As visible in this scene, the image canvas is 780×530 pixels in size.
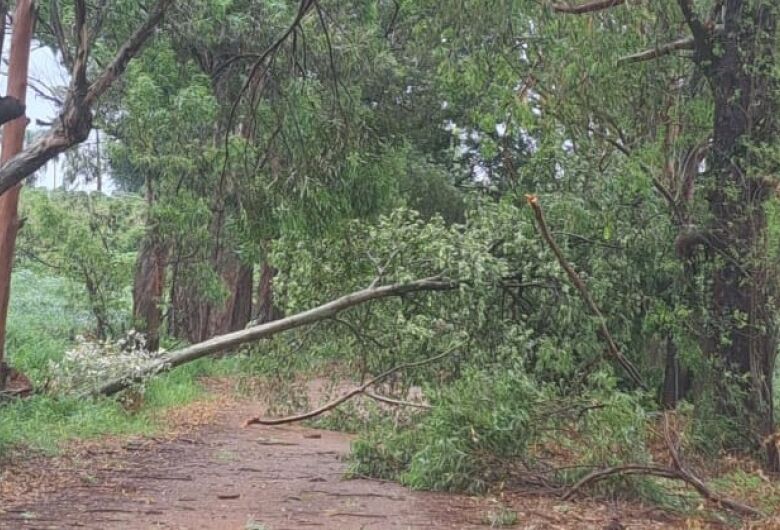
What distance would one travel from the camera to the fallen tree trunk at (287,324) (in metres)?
9.26

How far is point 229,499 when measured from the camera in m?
7.26

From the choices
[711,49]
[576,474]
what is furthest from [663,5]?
[576,474]

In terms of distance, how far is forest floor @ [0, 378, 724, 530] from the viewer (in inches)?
253

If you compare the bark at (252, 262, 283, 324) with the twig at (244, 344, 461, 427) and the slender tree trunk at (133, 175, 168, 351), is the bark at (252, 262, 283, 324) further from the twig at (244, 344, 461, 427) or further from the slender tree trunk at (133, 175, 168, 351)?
the twig at (244, 344, 461, 427)

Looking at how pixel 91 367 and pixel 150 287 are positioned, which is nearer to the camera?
pixel 91 367

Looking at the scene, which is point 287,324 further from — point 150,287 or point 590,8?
point 150,287

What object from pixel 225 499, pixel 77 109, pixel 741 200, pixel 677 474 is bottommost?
pixel 225 499

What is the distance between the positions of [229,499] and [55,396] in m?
3.73

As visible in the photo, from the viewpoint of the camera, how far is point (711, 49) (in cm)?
866

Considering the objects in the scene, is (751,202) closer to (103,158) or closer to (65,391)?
(65,391)

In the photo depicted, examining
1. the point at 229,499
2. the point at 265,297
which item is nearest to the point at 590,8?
the point at 229,499

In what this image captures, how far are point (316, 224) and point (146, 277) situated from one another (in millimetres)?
7004

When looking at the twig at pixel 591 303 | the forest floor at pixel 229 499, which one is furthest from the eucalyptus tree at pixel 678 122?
the forest floor at pixel 229 499

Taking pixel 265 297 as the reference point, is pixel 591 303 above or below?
below
